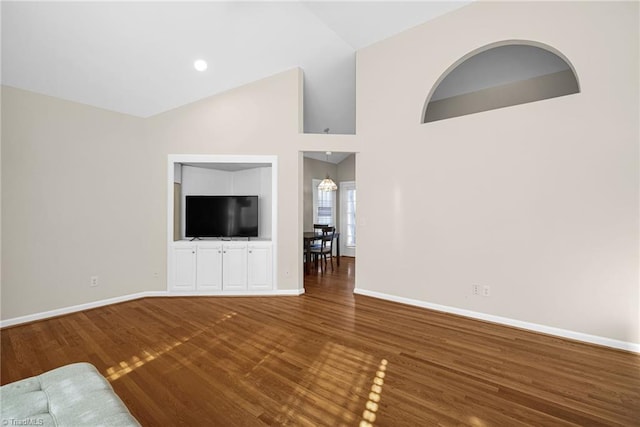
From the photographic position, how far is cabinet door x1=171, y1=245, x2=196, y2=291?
4453 millimetres

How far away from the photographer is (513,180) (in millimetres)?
3268

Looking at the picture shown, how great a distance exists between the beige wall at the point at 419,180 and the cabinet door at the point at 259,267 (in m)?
0.21

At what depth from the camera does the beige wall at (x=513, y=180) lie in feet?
→ 8.96

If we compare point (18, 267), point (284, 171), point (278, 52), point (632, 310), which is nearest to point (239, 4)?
point (278, 52)

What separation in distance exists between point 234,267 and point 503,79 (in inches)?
204

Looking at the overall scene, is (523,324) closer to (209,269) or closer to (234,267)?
(234,267)

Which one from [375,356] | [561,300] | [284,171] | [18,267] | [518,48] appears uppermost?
[518,48]

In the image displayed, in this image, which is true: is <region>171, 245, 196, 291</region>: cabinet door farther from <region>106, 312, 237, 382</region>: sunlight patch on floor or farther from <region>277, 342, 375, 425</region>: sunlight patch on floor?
<region>277, 342, 375, 425</region>: sunlight patch on floor

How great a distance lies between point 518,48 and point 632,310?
354 centimetres

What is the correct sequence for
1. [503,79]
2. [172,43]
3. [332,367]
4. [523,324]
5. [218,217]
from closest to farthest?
[332,367], [523,324], [172,43], [503,79], [218,217]

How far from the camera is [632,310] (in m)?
2.67

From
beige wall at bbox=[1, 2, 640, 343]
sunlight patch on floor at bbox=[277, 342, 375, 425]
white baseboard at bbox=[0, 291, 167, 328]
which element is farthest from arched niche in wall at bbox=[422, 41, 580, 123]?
white baseboard at bbox=[0, 291, 167, 328]

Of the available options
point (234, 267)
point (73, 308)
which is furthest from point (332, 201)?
point (73, 308)

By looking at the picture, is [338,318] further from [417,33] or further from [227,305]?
[417,33]
